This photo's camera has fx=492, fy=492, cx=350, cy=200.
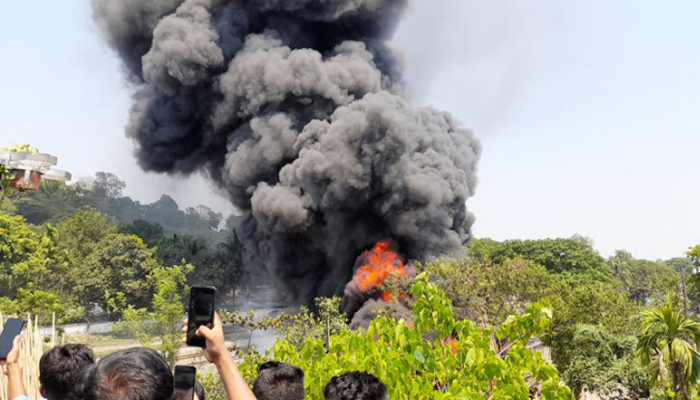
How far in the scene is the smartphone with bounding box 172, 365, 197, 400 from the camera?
5.95 ft

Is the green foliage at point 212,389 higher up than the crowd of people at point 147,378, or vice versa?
the crowd of people at point 147,378

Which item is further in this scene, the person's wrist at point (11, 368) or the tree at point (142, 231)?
the tree at point (142, 231)

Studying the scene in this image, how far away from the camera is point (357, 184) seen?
858 inches

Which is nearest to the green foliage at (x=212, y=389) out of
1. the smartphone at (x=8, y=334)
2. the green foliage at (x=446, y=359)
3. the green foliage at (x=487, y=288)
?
the green foliage at (x=487, y=288)

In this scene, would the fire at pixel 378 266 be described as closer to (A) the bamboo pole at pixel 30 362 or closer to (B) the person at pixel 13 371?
(A) the bamboo pole at pixel 30 362

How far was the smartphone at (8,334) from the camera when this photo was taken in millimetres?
2445

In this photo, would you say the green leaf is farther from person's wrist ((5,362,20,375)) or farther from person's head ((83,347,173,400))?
person's wrist ((5,362,20,375))

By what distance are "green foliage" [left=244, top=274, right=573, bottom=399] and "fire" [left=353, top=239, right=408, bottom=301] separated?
16849 mm

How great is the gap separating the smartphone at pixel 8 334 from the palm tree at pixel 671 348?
11356 mm

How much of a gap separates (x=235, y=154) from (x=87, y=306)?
46.6 ft

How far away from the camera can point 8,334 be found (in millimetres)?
2482

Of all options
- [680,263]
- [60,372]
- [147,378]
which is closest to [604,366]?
[60,372]

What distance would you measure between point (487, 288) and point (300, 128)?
13.9 m

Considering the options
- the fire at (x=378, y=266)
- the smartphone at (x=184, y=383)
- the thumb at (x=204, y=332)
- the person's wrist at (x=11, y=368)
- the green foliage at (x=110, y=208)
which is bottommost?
the smartphone at (x=184, y=383)
